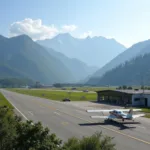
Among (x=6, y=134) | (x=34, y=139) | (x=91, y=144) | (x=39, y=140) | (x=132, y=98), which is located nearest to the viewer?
(x=91, y=144)

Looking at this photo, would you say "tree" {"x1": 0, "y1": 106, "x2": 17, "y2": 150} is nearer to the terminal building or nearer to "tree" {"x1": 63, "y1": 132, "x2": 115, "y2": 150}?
"tree" {"x1": 63, "y1": 132, "x2": 115, "y2": 150}

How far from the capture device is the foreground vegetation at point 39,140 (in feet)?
34.5

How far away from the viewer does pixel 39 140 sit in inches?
541

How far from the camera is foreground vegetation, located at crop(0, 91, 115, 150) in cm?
1052

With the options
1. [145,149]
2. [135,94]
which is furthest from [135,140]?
[135,94]

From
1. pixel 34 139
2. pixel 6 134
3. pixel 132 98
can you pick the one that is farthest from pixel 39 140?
pixel 132 98

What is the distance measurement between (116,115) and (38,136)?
93.2ft

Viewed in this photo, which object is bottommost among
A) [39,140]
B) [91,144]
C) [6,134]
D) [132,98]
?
[132,98]

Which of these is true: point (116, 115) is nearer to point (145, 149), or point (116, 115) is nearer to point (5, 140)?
point (145, 149)

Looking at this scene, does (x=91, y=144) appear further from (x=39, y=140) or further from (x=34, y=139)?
(x=34, y=139)

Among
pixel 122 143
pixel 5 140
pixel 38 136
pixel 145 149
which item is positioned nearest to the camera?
pixel 38 136

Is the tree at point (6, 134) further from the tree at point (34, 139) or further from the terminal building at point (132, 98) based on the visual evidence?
the terminal building at point (132, 98)

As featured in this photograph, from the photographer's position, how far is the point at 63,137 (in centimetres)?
2930

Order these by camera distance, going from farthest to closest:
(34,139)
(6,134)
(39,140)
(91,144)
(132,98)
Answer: (132,98) → (6,134) → (34,139) → (39,140) → (91,144)
